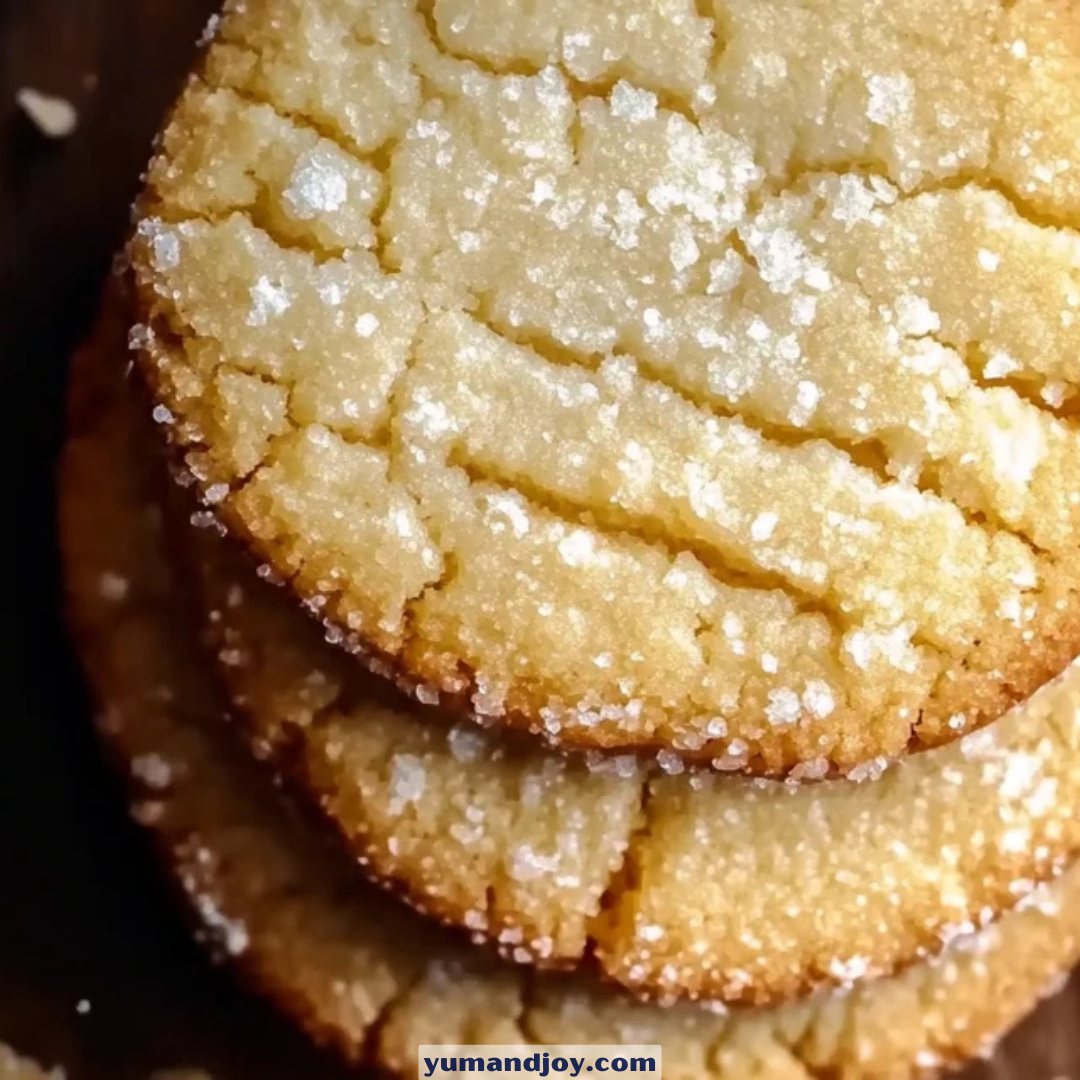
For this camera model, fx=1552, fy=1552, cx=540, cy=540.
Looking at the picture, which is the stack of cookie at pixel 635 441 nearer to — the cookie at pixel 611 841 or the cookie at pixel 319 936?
the cookie at pixel 611 841

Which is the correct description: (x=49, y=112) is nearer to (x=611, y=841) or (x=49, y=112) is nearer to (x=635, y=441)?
(x=635, y=441)

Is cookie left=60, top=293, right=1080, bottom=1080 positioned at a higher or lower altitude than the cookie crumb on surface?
lower

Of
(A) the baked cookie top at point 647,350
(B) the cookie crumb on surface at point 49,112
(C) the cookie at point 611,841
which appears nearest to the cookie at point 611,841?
(C) the cookie at point 611,841

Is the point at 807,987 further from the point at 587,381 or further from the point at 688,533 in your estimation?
the point at 587,381

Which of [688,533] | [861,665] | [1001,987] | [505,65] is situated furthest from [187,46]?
[1001,987]

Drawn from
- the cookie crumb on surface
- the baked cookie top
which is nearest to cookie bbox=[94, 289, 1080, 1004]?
the baked cookie top

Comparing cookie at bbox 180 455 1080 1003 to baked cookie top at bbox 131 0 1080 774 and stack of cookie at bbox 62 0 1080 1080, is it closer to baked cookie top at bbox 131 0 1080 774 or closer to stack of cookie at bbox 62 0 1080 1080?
stack of cookie at bbox 62 0 1080 1080
